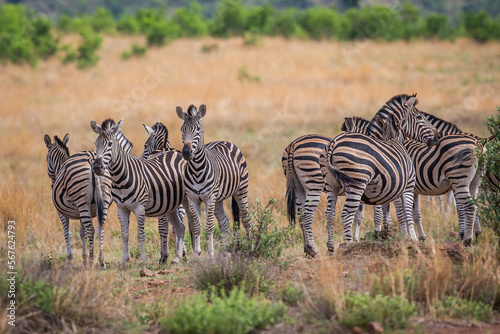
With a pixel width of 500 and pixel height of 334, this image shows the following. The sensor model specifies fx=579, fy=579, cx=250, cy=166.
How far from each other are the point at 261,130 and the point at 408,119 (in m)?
11.7

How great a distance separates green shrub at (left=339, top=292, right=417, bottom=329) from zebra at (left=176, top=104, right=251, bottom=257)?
2.92m

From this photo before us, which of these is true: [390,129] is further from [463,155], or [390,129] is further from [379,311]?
[379,311]

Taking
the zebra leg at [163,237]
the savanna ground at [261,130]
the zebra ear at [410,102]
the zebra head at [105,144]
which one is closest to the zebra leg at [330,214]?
the savanna ground at [261,130]

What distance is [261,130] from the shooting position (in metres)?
21.2

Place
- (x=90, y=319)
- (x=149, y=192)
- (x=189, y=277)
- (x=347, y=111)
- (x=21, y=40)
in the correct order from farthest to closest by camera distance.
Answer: (x=21, y=40)
(x=347, y=111)
(x=149, y=192)
(x=189, y=277)
(x=90, y=319)

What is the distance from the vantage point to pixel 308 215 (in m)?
8.66

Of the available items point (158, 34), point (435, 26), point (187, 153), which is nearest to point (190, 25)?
point (158, 34)

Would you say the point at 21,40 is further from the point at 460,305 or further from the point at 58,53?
the point at 460,305

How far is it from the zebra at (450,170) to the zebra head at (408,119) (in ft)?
0.70

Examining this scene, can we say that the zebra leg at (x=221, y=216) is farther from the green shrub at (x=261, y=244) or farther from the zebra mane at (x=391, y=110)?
the zebra mane at (x=391, y=110)

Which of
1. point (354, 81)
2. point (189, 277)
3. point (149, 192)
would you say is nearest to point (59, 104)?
point (354, 81)

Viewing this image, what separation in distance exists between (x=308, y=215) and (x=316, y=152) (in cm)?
95

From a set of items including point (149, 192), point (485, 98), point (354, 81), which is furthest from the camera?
point (354, 81)

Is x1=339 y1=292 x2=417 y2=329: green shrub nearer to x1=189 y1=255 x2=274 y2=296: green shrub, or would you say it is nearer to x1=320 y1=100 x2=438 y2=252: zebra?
x1=189 y1=255 x2=274 y2=296: green shrub
